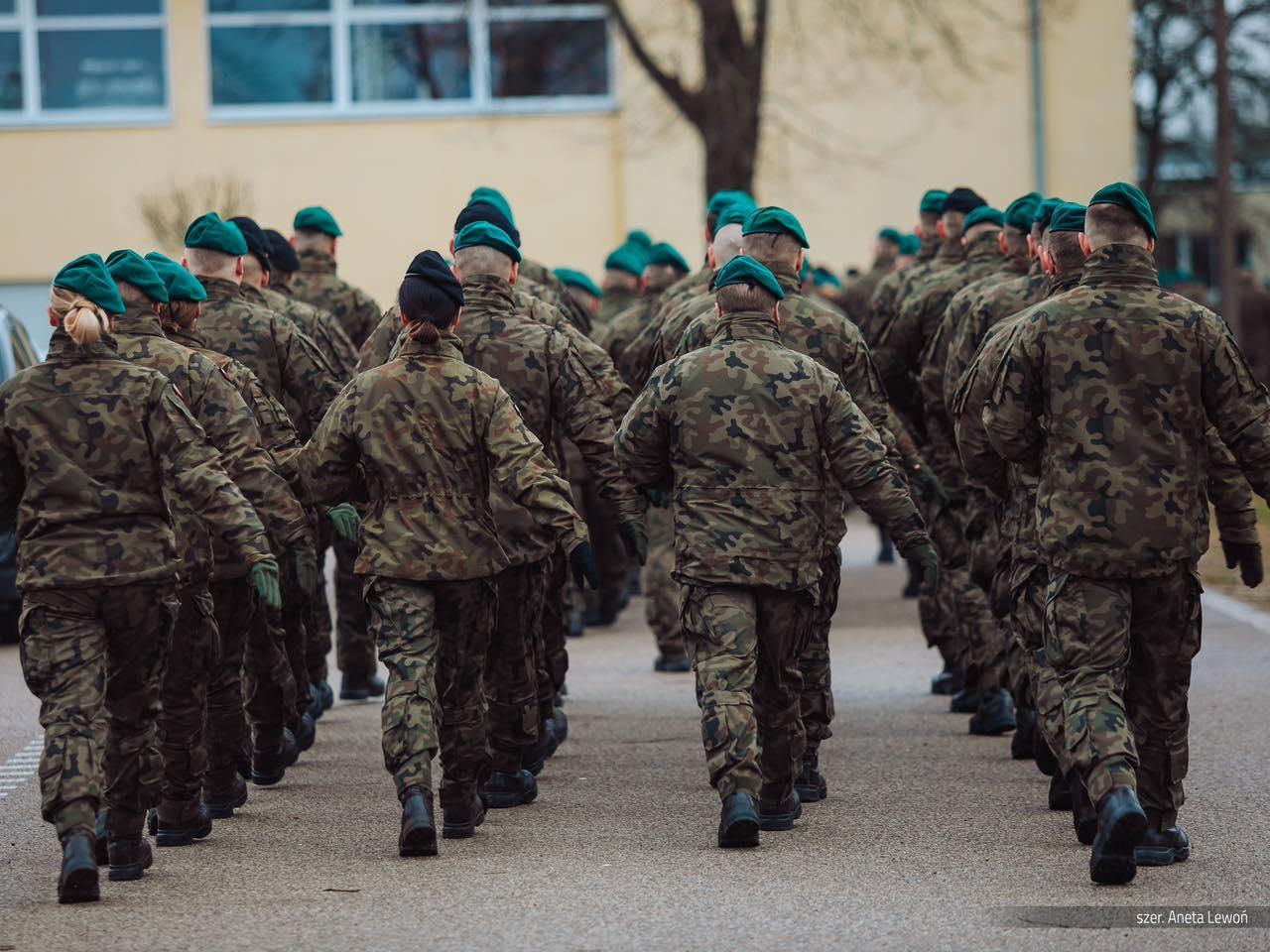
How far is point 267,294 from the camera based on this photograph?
10836mm

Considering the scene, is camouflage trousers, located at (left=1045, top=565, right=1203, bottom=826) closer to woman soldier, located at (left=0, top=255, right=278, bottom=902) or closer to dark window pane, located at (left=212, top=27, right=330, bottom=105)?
woman soldier, located at (left=0, top=255, right=278, bottom=902)

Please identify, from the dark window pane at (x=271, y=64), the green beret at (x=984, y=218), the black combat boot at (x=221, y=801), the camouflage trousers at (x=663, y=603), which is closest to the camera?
the black combat boot at (x=221, y=801)

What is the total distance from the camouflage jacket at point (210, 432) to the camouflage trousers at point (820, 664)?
6.42ft

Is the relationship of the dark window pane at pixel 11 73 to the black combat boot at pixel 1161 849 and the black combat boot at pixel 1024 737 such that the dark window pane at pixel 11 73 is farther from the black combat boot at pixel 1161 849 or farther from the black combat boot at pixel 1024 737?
the black combat boot at pixel 1161 849

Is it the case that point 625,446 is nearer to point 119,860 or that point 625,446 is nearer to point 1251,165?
point 119,860

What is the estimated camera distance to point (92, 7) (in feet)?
90.4

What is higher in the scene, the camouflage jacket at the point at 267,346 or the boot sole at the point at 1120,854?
the camouflage jacket at the point at 267,346

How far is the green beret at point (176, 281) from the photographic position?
8266 mm

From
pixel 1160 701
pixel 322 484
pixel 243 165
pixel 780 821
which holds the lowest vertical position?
pixel 780 821

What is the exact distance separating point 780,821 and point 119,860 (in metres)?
2.29

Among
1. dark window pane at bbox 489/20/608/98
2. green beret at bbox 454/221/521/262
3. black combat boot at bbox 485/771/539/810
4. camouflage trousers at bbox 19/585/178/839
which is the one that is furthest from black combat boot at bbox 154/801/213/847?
dark window pane at bbox 489/20/608/98

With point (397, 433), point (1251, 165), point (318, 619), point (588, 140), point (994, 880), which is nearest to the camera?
point (994, 880)

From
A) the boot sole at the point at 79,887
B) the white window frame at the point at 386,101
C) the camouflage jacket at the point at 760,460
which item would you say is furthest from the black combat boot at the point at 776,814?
the white window frame at the point at 386,101

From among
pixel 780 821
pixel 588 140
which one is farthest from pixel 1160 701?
pixel 588 140
